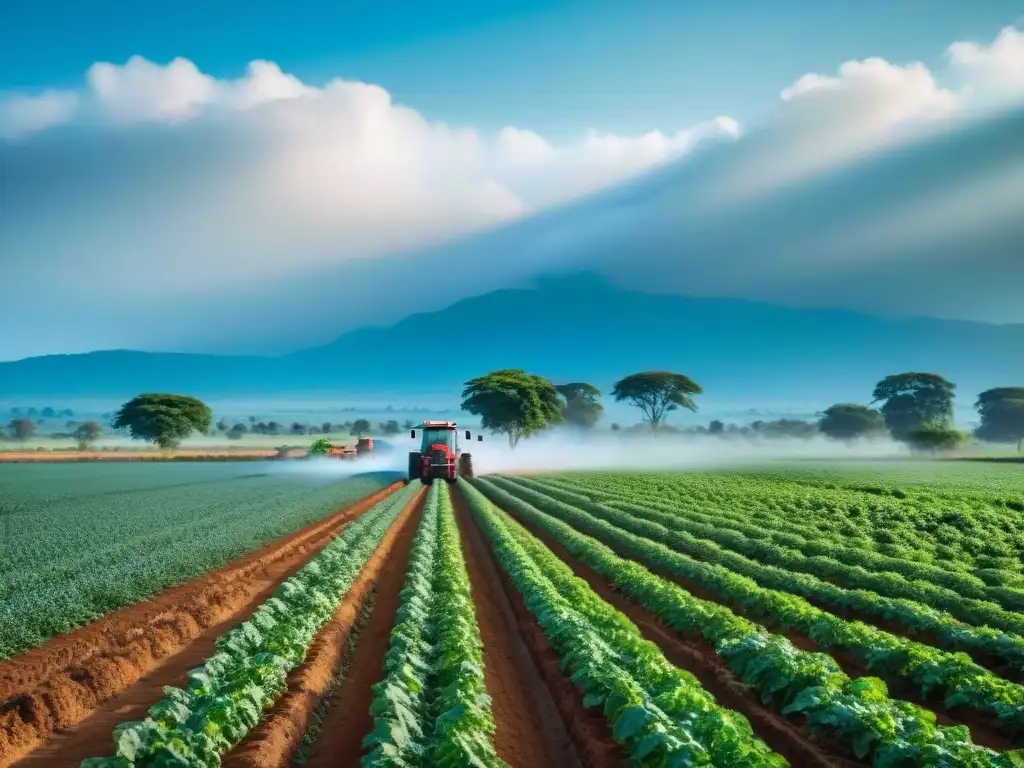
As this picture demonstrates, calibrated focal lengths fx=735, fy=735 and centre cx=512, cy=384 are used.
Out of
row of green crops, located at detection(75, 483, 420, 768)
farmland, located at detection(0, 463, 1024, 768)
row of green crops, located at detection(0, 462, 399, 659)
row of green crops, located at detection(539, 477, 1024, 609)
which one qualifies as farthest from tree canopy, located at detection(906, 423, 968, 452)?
row of green crops, located at detection(75, 483, 420, 768)

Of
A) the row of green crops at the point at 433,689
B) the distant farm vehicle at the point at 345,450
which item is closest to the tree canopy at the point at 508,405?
the distant farm vehicle at the point at 345,450

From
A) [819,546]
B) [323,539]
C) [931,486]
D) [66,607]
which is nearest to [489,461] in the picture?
[931,486]

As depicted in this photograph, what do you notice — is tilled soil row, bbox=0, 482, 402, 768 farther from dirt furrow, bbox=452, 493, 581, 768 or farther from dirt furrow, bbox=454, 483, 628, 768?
dirt furrow, bbox=454, 483, 628, 768

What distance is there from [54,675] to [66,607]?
4.83 m

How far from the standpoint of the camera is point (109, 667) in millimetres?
10305

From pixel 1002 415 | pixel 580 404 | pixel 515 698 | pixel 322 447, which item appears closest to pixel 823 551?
pixel 515 698

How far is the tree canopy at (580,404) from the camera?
126 metres

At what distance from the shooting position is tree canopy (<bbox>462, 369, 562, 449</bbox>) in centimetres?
7988

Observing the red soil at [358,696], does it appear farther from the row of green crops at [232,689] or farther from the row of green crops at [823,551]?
the row of green crops at [823,551]

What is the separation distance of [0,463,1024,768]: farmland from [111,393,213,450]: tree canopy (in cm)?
6677

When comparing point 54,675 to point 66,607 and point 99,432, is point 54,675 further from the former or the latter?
point 99,432

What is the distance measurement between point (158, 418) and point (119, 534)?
69.0 metres

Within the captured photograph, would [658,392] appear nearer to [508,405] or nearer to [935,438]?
[508,405]

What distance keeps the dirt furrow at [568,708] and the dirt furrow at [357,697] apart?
1989 mm
